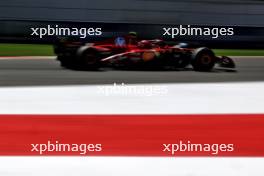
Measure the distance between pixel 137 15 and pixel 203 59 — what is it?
357 mm

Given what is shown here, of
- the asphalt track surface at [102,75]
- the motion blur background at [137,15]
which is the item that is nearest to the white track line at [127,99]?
the asphalt track surface at [102,75]

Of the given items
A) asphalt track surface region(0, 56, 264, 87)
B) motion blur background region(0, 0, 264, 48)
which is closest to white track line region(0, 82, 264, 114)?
asphalt track surface region(0, 56, 264, 87)

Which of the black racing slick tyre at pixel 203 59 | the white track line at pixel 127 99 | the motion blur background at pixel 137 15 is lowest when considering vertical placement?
the white track line at pixel 127 99

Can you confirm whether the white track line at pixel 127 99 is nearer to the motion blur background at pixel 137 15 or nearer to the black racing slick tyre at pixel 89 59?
the black racing slick tyre at pixel 89 59

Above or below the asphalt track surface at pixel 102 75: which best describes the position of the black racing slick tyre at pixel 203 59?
above

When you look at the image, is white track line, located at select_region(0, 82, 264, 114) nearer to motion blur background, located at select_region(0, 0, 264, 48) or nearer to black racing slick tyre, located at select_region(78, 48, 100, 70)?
black racing slick tyre, located at select_region(78, 48, 100, 70)

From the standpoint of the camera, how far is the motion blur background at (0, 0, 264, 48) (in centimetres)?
189

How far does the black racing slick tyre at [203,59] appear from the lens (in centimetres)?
198

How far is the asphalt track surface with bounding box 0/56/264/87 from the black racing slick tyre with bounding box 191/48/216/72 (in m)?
0.03
